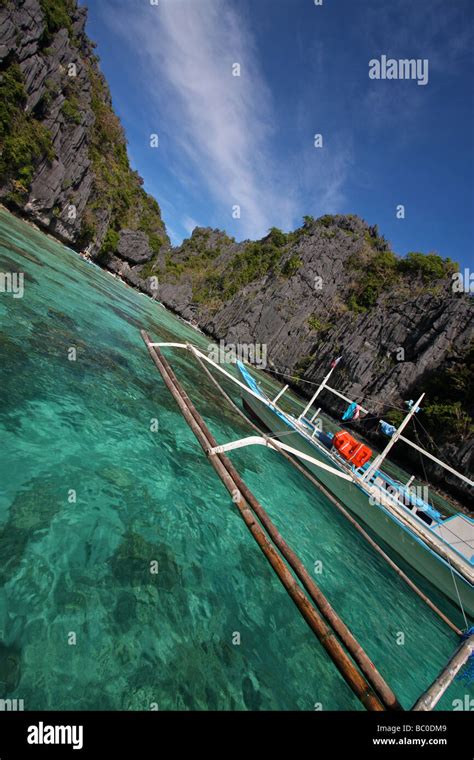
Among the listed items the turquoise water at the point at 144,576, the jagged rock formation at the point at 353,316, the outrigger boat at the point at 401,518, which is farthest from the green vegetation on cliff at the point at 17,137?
the outrigger boat at the point at 401,518

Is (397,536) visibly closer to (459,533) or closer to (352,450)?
(459,533)

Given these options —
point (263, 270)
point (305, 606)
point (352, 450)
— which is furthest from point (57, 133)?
point (305, 606)

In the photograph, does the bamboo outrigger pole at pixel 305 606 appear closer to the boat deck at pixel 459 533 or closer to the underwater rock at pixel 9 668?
the underwater rock at pixel 9 668

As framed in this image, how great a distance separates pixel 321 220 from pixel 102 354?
321ft

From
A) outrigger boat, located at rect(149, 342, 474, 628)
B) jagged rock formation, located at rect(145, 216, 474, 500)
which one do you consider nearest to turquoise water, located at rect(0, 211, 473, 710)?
outrigger boat, located at rect(149, 342, 474, 628)

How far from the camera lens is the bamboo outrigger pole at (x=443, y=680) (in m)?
4.36

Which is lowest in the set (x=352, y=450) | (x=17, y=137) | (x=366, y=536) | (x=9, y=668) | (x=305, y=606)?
(x=9, y=668)

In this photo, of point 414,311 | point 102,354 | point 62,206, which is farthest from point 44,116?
point 414,311

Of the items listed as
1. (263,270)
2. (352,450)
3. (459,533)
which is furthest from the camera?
(263,270)

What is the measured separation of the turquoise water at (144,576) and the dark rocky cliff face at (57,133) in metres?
60.9

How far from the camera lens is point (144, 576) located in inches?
224

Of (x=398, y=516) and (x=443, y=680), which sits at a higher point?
(x=443, y=680)

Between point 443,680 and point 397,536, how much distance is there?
9981mm

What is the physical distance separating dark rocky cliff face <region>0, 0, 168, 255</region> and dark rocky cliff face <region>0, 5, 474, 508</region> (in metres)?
0.26
